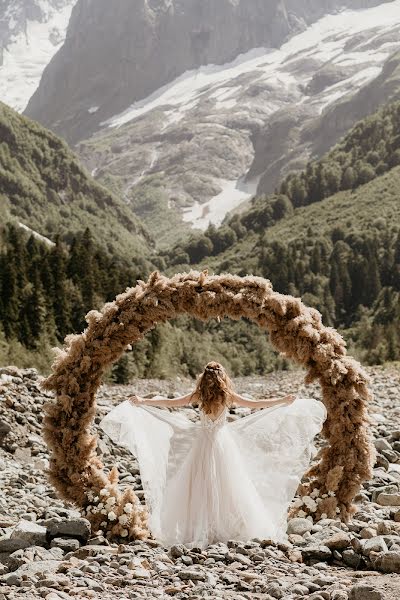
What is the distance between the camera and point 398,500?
1223cm

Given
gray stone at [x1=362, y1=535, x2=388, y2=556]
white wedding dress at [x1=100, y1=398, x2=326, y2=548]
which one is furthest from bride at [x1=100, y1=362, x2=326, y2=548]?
gray stone at [x1=362, y1=535, x2=388, y2=556]

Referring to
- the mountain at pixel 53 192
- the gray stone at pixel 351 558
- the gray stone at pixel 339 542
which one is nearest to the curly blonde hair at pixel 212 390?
the gray stone at pixel 339 542

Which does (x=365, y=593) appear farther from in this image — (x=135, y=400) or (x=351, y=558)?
(x=135, y=400)

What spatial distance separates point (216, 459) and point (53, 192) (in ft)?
499

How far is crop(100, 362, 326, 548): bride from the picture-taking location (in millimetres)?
10562

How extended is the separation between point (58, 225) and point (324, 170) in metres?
63.3

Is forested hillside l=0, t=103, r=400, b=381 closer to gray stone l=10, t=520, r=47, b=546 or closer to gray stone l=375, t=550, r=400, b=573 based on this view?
gray stone l=10, t=520, r=47, b=546

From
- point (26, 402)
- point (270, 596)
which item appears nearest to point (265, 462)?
point (270, 596)

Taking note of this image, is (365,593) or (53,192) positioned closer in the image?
(365,593)

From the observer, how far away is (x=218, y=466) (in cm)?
1084

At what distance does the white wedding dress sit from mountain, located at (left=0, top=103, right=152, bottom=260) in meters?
124

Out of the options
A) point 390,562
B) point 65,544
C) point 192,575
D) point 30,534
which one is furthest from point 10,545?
point 390,562

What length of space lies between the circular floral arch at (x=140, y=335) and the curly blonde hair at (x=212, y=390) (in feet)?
3.73

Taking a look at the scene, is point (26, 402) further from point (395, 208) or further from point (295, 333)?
point (395, 208)
